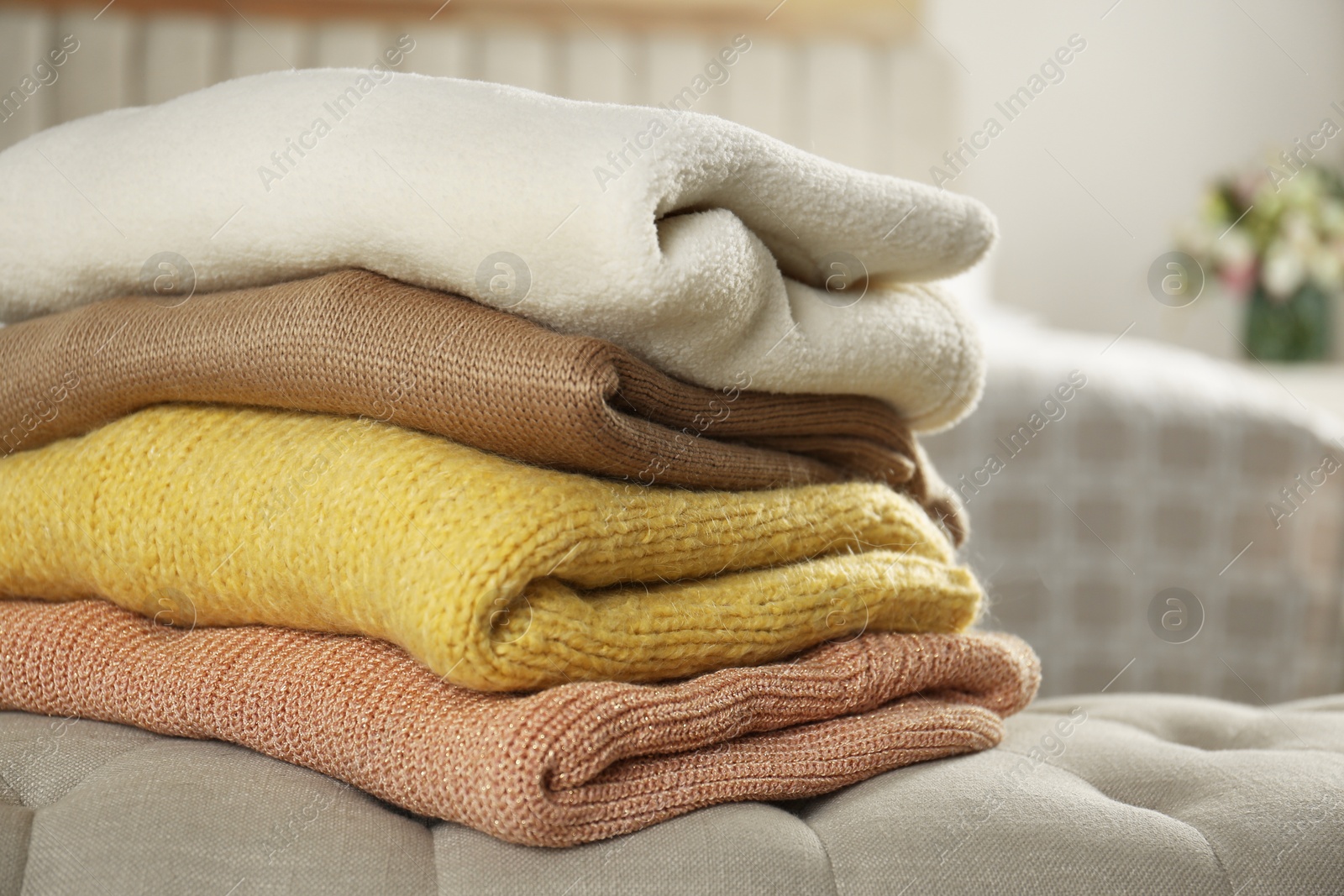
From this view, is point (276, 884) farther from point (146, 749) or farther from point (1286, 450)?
point (1286, 450)

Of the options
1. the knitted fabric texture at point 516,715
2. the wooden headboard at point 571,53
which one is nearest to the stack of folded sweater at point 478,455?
the knitted fabric texture at point 516,715

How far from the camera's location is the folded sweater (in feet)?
1.53

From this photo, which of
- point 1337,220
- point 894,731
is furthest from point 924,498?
point 1337,220

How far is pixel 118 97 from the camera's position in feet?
8.18

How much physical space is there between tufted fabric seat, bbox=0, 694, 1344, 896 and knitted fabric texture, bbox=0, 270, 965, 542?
16 centimetres

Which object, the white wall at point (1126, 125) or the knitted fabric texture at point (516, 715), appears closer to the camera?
the knitted fabric texture at point (516, 715)

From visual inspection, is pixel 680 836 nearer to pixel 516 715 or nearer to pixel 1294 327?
pixel 516 715

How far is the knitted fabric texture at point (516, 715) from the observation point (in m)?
0.44

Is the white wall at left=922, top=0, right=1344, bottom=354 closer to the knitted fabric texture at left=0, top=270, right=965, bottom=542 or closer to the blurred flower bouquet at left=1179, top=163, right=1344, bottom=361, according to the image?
Result: the blurred flower bouquet at left=1179, top=163, right=1344, bottom=361

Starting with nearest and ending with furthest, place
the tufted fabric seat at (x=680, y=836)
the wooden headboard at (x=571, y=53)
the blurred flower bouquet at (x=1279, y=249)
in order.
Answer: the tufted fabric seat at (x=680, y=836) < the wooden headboard at (x=571, y=53) < the blurred flower bouquet at (x=1279, y=249)

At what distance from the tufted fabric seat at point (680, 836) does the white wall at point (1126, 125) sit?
9.45 ft

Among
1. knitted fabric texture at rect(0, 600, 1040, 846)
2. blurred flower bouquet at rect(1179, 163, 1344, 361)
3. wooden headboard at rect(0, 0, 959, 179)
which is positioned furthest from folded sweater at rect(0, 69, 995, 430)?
blurred flower bouquet at rect(1179, 163, 1344, 361)

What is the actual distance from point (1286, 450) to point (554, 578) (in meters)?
1.35

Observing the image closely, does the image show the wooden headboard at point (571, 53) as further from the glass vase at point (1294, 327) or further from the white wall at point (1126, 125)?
the glass vase at point (1294, 327)
